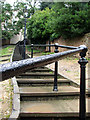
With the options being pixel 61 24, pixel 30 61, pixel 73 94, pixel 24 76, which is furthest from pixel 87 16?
pixel 30 61

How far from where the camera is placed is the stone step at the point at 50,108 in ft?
6.11

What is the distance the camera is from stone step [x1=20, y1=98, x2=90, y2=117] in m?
1.86

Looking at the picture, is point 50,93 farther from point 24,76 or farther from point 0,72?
point 0,72

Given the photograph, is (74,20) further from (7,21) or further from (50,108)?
(7,21)

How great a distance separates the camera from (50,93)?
2346 millimetres

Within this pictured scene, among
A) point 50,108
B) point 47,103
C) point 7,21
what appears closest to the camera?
point 50,108

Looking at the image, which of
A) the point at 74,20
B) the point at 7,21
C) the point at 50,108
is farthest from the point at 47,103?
the point at 7,21

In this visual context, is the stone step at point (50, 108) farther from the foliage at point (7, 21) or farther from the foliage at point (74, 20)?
the foliage at point (7, 21)

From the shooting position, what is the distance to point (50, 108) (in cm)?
200

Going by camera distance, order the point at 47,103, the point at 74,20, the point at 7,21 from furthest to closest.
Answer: the point at 7,21
the point at 74,20
the point at 47,103

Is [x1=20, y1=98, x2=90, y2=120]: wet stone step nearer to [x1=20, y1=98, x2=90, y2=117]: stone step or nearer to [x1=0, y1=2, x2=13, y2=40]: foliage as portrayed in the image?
[x1=20, y1=98, x2=90, y2=117]: stone step

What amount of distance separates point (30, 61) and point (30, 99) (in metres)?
1.82

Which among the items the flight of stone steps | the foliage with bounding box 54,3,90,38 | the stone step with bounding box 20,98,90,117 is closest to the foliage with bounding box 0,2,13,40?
the foliage with bounding box 54,3,90,38

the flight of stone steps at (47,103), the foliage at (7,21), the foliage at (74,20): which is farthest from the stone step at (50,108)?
the foliage at (7,21)
